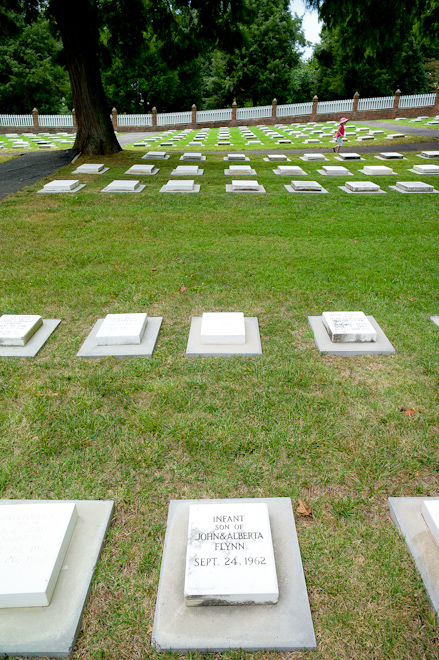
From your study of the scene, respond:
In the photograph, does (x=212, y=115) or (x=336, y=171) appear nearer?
(x=336, y=171)

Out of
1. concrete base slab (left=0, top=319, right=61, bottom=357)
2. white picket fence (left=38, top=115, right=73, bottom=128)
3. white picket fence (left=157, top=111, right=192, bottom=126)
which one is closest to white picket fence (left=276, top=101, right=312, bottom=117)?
white picket fence (left=157, top=111, right=192, bottom=126)

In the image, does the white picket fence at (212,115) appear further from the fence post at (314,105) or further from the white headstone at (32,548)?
the white headstone at (32,548)

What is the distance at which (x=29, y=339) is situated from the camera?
14.3 ft

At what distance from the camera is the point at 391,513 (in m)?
2.60

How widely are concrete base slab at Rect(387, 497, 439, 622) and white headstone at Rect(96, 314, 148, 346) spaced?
8.47 feet

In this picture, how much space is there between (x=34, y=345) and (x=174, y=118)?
32387mm

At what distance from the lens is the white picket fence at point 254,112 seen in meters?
33.6

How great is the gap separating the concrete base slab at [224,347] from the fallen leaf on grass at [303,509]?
5.47ft

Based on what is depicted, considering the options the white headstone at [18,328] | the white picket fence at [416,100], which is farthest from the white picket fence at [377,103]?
the white headstone at [18,328]

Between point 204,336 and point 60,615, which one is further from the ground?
point 204,336

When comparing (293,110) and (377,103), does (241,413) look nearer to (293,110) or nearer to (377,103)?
Result: (293,110)

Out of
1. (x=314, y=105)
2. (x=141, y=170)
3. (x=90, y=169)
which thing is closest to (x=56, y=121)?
(x=314, y=105)

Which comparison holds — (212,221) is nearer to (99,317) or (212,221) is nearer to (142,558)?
(99,317)

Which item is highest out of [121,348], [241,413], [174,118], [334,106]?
[334,106]
